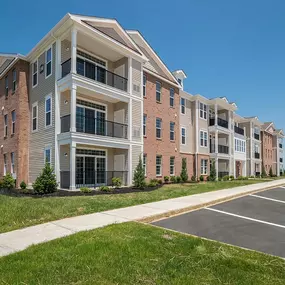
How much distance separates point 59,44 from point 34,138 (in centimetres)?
671

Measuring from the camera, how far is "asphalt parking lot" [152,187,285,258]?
20.2ft

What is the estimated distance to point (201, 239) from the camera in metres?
6.08

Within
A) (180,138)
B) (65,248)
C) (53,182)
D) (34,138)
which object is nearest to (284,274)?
(65,248)

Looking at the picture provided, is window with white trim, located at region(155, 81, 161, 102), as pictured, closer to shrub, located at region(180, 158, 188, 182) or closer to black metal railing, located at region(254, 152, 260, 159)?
shrub, located at region(180, 158, 188, 182)

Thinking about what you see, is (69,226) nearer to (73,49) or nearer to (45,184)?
(45,184)

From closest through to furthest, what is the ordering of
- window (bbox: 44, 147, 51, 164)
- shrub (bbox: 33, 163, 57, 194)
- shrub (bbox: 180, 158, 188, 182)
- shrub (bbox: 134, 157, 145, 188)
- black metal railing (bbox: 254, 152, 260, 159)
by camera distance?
shrub (bbox: 33, 163, 57, 194) → window (bbox: 44, 147, 51, 164) → shrub (bbox: 134, 157, 145, 188) → shrub (bbox: 180, 158, 188, 182) → black metal railing (bbox: 254, 152, 260, 159)

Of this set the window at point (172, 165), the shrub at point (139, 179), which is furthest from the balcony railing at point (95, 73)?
the window at point (172, 165)

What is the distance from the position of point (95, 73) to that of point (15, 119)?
7.07 m

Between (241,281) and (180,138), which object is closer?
(241,281)

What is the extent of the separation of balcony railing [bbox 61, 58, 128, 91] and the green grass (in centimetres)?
1397

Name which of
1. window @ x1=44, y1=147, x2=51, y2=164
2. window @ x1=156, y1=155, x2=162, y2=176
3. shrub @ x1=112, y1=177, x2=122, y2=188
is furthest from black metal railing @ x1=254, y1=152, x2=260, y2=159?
window @ x1=44, y1=147, x2=51, y2=164

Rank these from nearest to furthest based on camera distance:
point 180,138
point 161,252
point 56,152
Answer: point 161,252 → point 56,152 → point 180,138

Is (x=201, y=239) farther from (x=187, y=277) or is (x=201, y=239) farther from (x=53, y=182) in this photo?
(x=53, y=182)

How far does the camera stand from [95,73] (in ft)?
63.8
